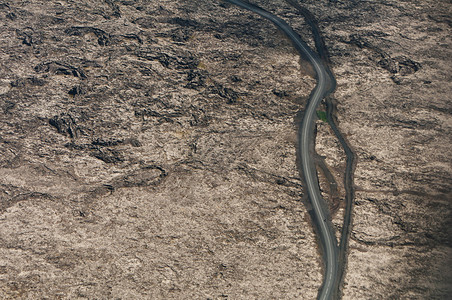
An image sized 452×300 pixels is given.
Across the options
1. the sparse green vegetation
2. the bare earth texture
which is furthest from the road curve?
the bare earth texture

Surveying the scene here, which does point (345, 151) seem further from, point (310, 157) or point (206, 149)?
point (206, 149)

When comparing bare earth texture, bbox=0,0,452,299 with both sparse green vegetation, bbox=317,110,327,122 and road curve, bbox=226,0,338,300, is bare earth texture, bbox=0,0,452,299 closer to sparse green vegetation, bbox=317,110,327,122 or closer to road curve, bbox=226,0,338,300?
road curve, bbox=226,0,338,300

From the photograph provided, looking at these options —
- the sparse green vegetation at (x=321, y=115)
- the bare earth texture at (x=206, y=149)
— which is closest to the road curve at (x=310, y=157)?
the sparse green vegetation at (x=321, y=115)

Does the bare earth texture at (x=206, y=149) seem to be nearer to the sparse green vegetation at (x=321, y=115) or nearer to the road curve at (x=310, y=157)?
the road curve at (x=310, y=157)

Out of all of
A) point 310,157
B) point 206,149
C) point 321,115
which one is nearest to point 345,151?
point 310,157

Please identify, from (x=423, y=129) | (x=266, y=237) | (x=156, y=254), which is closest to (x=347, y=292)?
(x=266, y=237)

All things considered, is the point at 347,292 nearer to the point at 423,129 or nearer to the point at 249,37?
the point at 423,129

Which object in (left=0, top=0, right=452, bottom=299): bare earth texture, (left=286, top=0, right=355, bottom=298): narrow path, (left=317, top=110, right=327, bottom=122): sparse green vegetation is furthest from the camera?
(left=317, top=110, right=327, bottom=122): sparse green vegetation
